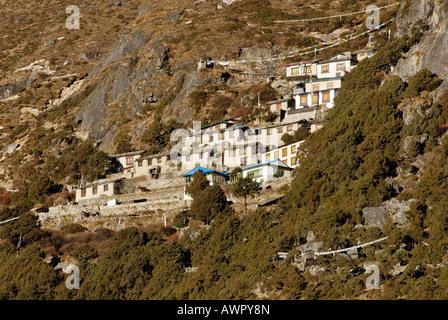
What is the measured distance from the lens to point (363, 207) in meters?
46.0

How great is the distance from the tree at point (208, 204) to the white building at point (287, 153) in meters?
11.3

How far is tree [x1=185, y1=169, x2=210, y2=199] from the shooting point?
2394 inches

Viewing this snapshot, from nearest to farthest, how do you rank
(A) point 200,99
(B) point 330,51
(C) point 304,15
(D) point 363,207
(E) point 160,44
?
1. (D) point 363,207
2. (A) point 200,99
3. (B) point 330,51
4. (E) point 160,44
5. (C) point 304,15

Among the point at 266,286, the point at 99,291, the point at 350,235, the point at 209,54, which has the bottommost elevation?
the point at 99,291

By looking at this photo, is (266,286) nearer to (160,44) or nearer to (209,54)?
(209,54)

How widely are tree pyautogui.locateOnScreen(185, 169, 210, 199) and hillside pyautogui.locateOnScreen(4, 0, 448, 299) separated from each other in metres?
2.81

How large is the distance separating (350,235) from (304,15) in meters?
78.9

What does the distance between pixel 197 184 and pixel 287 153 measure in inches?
451

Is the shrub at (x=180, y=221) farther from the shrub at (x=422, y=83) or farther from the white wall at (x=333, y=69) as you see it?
the white wall at (x=333, y=69)

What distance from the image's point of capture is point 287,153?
67000 mm

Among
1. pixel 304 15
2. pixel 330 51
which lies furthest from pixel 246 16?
pixel 330 51

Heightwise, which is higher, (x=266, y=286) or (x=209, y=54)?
(x=209, y=54)
